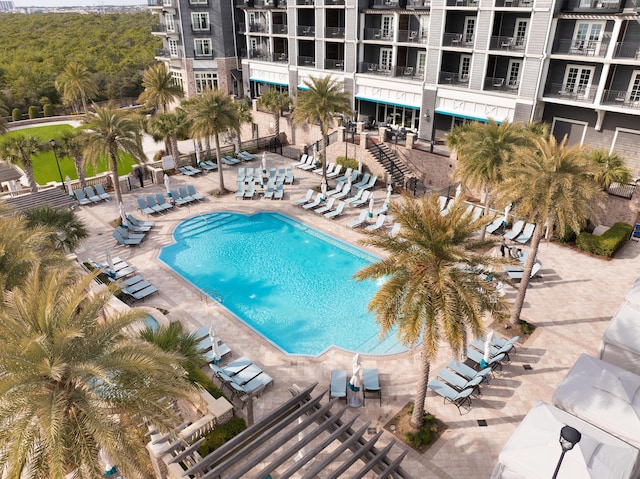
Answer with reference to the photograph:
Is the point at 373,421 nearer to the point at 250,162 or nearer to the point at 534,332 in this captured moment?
the point at 534,332

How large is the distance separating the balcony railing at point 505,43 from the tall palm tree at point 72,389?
87.6 ft

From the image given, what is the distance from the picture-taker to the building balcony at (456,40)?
28647mm

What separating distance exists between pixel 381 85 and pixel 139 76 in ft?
128

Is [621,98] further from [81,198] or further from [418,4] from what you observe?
[81,198]

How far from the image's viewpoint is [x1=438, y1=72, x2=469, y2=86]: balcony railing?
29.7 m

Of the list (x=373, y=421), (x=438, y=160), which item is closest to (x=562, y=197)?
(x=373, y=421)

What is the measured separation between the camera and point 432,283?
1006cm

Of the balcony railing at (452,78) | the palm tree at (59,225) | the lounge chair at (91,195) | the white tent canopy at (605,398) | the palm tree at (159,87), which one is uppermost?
the balcony railing at (452,78)

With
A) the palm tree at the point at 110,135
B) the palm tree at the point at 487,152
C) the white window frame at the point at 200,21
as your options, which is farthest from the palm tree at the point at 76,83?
the palm tree at the point at 487,152

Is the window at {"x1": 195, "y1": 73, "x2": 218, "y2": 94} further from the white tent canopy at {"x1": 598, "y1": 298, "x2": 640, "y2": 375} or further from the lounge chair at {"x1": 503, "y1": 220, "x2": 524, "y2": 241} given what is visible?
the white tent canopy at {"x1": 598, "y1": 298, "x2": 640, "y2": 375}

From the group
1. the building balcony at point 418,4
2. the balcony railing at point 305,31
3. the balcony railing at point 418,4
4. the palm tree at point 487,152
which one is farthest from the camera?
the balcony railing at point 305,31

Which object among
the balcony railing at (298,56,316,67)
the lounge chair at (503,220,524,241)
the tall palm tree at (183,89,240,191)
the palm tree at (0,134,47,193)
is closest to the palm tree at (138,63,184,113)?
the balcony railing at (298,56,316,67)

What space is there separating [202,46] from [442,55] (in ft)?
79.0

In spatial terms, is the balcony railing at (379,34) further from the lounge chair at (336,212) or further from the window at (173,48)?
the window at (173,48)
